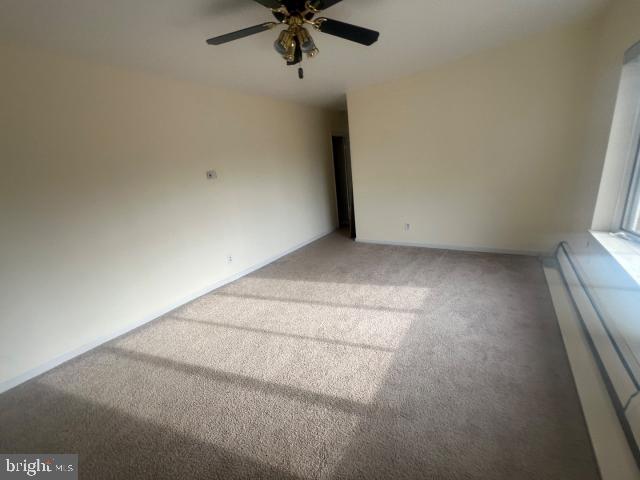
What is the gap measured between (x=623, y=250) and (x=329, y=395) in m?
2.34

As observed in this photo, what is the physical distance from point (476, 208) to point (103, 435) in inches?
166

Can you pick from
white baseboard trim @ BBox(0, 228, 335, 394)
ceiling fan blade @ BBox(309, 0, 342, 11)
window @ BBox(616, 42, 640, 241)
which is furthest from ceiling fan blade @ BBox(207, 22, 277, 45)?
window @ BBox(616, 42, 640, 241)

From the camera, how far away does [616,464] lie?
1.20 metres

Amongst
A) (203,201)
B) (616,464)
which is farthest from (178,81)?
(616,464)

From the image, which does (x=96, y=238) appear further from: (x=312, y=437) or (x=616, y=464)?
(x=616, y=464)

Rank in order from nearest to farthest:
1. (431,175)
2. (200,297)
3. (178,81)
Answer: (178,81), (200,297), (431,175)

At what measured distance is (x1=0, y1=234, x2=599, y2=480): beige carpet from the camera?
1357 mm

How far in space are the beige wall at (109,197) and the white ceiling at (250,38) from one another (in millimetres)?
272

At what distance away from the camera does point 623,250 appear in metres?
2.03

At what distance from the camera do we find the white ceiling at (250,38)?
172 centimetres

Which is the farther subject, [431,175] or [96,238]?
[431,175]

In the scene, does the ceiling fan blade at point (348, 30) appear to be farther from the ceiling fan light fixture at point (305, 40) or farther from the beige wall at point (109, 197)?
the beige wall at point (109, 197)

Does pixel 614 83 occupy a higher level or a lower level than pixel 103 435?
higher

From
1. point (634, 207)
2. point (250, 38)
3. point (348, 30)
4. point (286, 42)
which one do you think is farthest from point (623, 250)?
point (250, 38)
